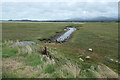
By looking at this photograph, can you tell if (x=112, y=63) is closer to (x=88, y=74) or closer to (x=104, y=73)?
(x=104, y=73)

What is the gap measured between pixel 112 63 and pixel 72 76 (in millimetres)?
9848

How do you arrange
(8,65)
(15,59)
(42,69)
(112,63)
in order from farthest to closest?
(112,63) → (15,59) → (8,65) → (42,69)

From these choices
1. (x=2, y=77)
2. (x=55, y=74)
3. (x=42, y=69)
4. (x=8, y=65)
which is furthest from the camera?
(x=8, y=65)

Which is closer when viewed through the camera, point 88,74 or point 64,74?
point 64,74

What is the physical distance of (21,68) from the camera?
11.0 m

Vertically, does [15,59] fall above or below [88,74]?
above

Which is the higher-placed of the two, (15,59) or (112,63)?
(15,59)

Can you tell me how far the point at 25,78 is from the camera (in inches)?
366

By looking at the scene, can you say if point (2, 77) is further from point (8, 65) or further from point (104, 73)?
point (104, 73)

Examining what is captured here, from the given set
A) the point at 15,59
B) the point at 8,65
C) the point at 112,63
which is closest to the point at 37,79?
the point at 8,65

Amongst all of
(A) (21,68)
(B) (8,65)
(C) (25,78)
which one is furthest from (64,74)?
(B) (8,65)

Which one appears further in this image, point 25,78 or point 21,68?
point 21,68

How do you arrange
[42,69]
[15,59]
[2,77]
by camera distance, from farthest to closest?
1. [15,59]
2. [42,69]
3. [2,77]

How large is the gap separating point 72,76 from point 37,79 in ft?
7.85
